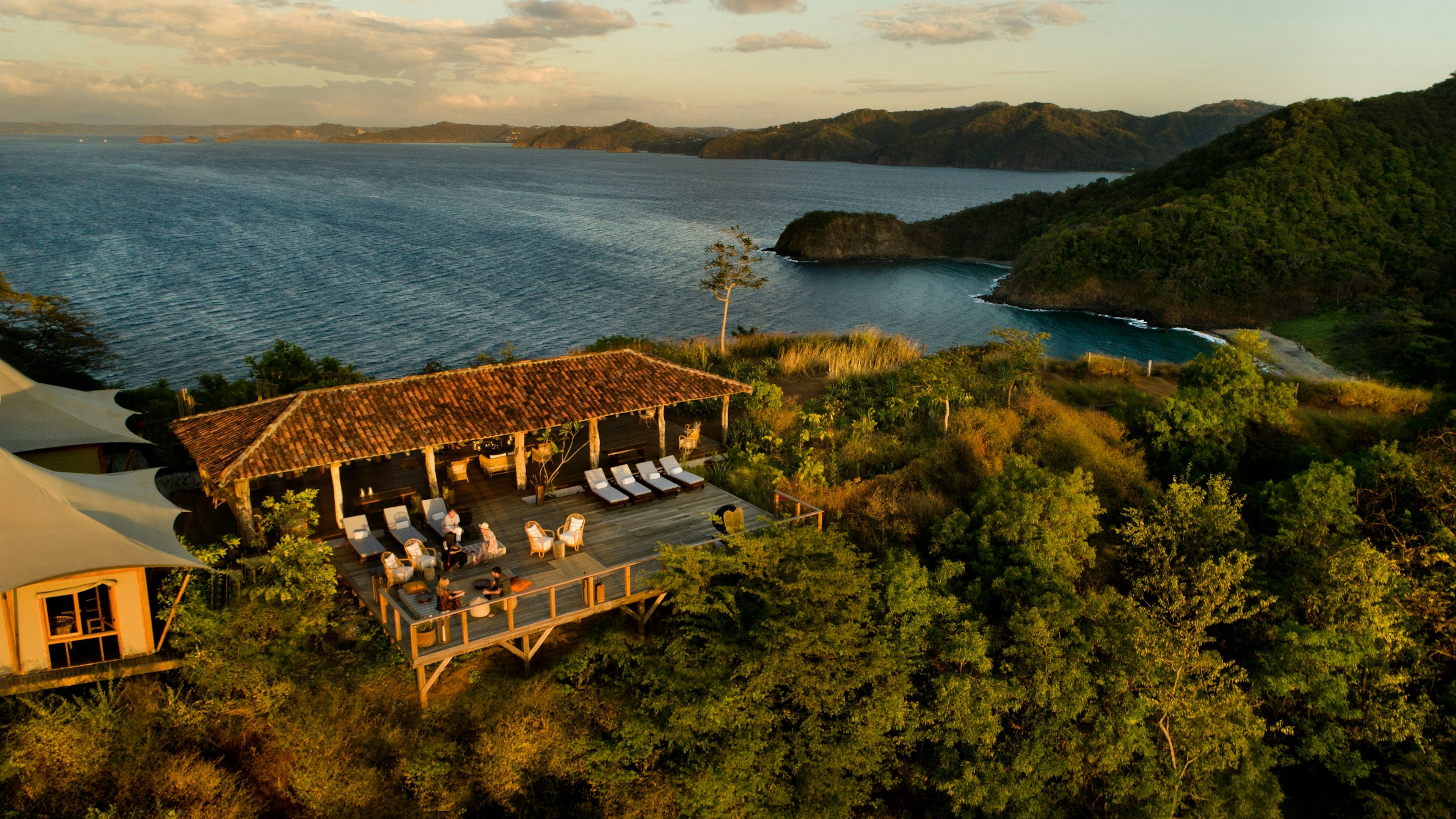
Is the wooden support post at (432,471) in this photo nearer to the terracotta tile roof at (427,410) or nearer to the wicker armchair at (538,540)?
the terracotta tile roof at (427,410)

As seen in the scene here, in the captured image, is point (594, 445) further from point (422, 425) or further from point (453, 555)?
point (453, 555)

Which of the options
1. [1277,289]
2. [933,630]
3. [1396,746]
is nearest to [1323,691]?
[1396,746]

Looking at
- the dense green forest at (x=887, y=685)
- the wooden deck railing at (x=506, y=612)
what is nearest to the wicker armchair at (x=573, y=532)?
the wooden deck railing at (x=506, y=612)

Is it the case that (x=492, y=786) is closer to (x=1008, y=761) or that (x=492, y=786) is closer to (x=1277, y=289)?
(x=1008, y=761)

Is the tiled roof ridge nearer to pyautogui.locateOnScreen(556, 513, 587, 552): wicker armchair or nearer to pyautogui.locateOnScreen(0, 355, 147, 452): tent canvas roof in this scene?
pyautogui.locateOnScreen(0, 355, 147, 452): tent canvas roof

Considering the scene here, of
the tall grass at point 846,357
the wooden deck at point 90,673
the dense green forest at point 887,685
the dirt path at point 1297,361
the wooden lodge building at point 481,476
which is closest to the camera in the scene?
the wooden deck at point 90,673

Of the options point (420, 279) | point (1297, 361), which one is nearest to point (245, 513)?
point (1297, 361)

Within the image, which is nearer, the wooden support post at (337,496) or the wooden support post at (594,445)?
the wooden support post at (337,496)
